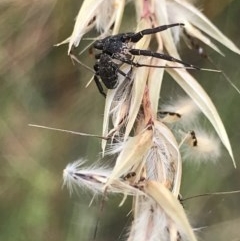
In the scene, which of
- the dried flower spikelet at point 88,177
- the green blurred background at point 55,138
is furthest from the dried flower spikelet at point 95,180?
the green blurred background at point 55,138

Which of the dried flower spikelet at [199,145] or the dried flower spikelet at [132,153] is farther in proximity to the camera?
the dried flower spikelet at [199,145]

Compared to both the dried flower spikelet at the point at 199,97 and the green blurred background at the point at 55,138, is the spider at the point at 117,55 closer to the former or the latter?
the dried flower spikelet at the point at 199,97

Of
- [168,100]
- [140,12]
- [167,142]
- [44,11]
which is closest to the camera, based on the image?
[167,142]

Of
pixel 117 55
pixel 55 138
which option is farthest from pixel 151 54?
pixel 55 138

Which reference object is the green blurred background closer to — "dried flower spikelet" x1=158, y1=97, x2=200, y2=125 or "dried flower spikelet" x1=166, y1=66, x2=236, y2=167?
"dried flower spikelet" x1=158, y1=97, x2=200, y2=125

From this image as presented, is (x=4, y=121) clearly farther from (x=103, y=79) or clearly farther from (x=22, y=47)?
(x=103, y=79)

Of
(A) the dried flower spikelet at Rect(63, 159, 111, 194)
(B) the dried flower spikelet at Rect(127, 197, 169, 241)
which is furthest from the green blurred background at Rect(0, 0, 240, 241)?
(B) the dried flower spikelet at Rect(127, 197, 169, 241)

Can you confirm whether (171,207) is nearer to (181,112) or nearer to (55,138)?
(181,112)

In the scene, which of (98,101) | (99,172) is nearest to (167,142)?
(99,172)
